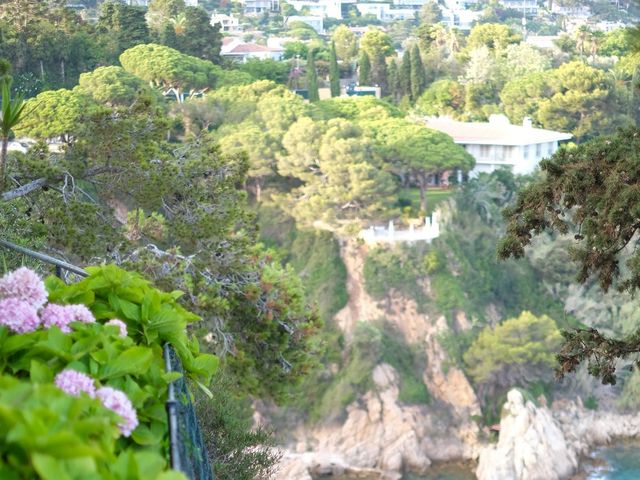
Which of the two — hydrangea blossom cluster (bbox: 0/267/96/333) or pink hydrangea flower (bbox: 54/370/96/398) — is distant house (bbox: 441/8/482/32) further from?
pink hydrangea flower (bbox: 54/370/96/398)

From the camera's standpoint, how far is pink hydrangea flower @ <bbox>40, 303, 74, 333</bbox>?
1.98 meters

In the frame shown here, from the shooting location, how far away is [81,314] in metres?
2.04

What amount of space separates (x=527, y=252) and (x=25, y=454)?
24.3 meters

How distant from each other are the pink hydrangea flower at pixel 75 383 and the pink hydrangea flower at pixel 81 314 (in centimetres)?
28

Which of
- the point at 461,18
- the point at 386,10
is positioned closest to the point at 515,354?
the point at 461,18

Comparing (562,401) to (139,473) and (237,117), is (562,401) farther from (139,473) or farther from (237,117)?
(139,473)

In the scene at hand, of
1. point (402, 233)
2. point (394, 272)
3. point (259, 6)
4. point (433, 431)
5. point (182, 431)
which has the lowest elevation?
point (433, 431)

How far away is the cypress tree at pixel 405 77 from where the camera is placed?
37438 millimetres

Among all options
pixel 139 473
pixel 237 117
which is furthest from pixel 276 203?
pixel 139 473

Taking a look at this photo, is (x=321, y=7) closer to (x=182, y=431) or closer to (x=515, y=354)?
(x=515, y=354)

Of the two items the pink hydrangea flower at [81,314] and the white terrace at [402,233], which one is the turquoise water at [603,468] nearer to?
the white terrace at [402,233]

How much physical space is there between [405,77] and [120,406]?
36320 mm

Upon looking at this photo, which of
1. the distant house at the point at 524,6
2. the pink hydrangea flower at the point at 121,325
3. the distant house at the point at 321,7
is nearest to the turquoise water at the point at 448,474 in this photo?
the pink hydrangea flower at the point at 121,325

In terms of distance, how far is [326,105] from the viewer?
2911cm
